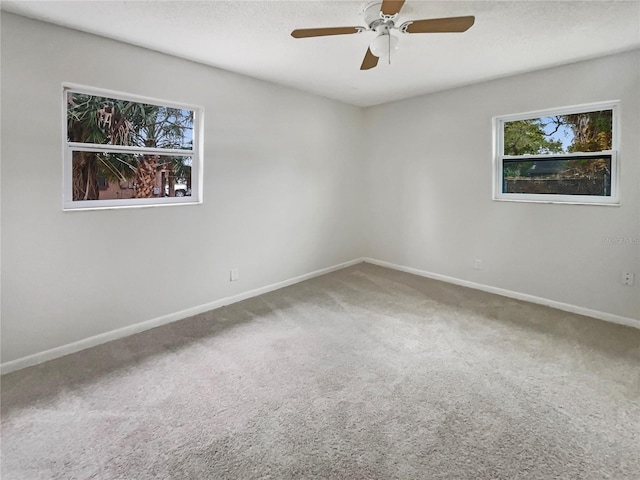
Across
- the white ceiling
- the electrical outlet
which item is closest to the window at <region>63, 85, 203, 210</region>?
the white ceiling

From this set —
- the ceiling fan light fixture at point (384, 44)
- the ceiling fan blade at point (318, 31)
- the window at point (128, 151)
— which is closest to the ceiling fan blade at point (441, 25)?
the ceiling fan light fixture at point (384, 44)

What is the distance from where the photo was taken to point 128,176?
9.66 ft

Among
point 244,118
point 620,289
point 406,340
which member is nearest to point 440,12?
point 244,118

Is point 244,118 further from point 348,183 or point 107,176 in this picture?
point 348,183

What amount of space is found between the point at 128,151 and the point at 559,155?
13.2ft

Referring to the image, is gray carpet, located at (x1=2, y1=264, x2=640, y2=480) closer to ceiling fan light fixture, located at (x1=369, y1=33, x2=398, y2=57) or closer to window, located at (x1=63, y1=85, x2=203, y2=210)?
window, located at (x1=63, y1=85, x2=203, y2=210)

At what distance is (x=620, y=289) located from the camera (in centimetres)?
312

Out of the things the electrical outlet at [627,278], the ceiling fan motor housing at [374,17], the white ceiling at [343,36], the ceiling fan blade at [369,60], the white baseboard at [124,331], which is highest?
the white ceiling at [343,36]

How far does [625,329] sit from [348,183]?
3.42 metres

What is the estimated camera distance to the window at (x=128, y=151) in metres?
2.62

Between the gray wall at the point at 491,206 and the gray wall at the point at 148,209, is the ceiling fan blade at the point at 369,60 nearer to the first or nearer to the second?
the gray wall at the point at 148,209

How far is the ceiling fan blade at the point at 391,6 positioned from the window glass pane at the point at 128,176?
7.12ft

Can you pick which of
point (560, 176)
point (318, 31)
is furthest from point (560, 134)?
point (318, 31)

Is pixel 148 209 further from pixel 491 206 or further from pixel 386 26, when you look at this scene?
pixel 491 206
